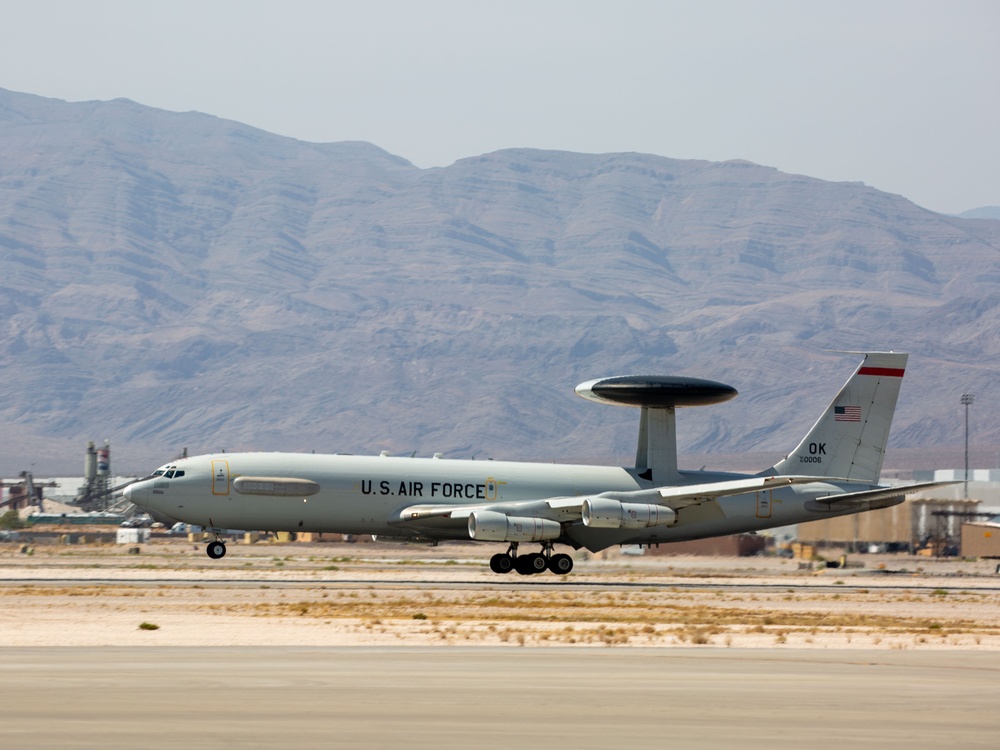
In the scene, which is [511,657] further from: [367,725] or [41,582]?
[41,582]

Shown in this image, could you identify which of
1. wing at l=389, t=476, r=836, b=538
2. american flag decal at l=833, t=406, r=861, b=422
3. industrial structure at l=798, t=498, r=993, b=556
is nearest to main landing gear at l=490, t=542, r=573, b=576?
wing at l=389, t=476, r=836, b=538

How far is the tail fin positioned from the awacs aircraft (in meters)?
0.09

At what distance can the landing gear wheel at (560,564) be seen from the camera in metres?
57.1

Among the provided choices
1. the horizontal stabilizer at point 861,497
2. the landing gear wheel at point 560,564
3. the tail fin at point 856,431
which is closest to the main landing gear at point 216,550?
the landing gear wheel at point 560,564

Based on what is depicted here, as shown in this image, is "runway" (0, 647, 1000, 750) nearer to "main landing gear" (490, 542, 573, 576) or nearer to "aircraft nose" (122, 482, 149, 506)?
"aircraft nose" (122, 482, 149, 506)

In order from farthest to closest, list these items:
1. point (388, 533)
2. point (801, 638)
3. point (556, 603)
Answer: point (388, 533)
point (556, 603)
point (801, 638)

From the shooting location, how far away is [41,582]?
160 feet

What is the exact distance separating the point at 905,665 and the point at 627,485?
32385 millimetres

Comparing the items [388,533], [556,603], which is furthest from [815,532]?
[556,603]

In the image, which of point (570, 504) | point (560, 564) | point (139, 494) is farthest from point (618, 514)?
point (139, 494)

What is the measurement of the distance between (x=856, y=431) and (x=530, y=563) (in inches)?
612

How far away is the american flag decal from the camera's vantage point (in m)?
63.8

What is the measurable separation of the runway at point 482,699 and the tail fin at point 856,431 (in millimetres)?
34775

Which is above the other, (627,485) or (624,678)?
(627,485)
